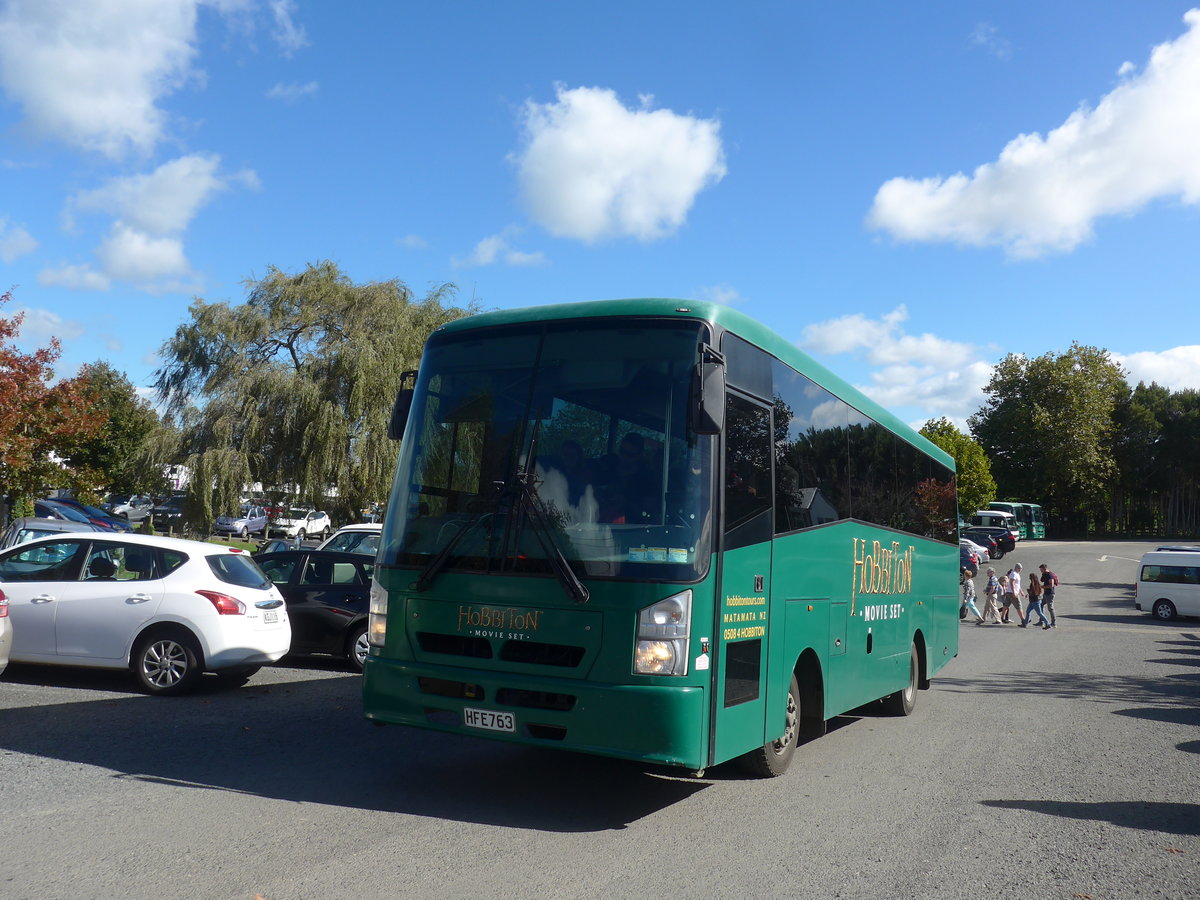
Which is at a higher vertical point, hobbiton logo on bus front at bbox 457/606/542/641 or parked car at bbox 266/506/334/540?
parked car at bbox 266/506/334/540

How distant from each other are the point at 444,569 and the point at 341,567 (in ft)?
24.6

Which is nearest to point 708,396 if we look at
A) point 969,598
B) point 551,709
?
point 551,709

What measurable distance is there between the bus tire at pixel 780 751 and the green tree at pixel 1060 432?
87.3m

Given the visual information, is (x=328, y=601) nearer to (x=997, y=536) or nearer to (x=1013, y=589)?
(x=1013, y=589)

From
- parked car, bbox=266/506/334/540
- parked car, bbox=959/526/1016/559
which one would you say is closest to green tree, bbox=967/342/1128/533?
parked car, bbox=959/526/1016/559

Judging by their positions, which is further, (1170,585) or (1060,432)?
(1060,432)

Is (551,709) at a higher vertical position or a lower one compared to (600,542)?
lower

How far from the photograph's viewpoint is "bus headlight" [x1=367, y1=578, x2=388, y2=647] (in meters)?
6.89

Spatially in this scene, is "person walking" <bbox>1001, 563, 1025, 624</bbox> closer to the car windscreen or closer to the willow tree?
the willow tree

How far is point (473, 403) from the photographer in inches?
274

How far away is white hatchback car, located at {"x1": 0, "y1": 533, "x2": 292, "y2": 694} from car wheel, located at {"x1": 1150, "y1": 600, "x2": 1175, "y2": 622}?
32.6 meters

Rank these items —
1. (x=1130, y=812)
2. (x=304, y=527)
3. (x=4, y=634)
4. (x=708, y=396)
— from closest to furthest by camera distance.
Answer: (x=708, y=396)
(x=1130, y=812)
(x=4, y=634)
(x=304, y=527)

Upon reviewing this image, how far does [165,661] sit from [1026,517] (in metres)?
80.5

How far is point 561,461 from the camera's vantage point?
21.2 ft
